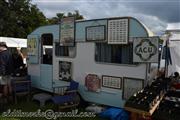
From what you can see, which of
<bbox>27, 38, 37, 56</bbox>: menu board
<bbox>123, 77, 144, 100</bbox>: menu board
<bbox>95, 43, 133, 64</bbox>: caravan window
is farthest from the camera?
<bbox>27, 38, 37, 56</bbox>: menu board

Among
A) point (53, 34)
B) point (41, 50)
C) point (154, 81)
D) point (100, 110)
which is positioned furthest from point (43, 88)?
point (154, 81)

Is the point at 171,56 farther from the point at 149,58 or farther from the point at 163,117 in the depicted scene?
the point at 163,117

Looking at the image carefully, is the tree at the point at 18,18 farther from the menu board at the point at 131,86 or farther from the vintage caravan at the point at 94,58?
the menu board at the point at 131,86

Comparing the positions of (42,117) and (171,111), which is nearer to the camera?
(171,111)

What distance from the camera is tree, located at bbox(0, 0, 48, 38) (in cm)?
3066

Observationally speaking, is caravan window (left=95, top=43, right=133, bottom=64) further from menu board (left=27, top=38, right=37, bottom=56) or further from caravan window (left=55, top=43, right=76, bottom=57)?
menu board (left=27, top=38, right=37, bottom=56)

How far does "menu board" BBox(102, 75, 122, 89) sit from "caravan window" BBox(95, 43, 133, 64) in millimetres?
430

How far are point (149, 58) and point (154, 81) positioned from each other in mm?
654

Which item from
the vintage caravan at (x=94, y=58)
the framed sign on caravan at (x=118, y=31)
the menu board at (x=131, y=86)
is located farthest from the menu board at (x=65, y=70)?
the menu board at (x=131, y=86)

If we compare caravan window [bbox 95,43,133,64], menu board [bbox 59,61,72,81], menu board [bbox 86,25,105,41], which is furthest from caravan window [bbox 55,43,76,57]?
caravan window [bbox 95,43,133,64]

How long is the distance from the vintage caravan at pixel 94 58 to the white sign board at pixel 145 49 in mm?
159

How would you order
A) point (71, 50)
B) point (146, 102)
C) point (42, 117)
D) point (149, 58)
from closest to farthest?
point (146, 102)
point (149, 58)
point (42, 117)
point (71, 50)

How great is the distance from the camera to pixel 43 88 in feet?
29.7

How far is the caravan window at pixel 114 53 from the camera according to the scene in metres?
6.65
